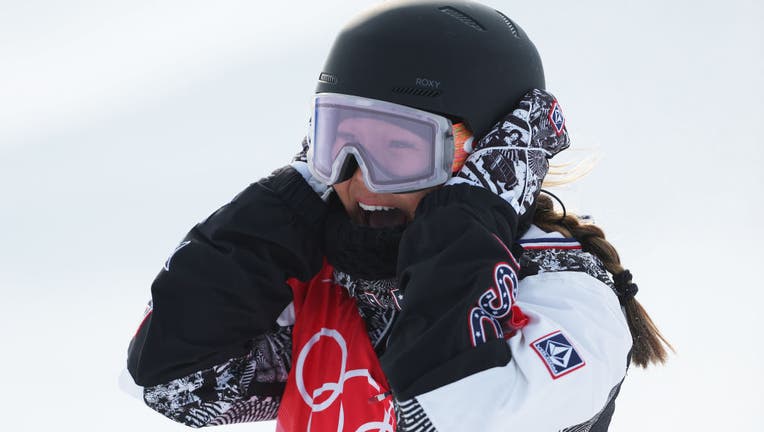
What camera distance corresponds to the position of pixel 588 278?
1843 millimetres

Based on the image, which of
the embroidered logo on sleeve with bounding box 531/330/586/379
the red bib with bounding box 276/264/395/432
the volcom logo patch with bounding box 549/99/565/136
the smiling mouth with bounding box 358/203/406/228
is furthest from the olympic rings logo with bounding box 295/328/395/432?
the volcom logo patch with bounding box 549/99/565/136

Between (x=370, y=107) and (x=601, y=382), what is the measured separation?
2.54 ft

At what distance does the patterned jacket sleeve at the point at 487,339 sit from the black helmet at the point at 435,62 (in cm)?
28

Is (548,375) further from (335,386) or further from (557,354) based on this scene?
(335,386)

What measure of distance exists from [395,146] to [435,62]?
23 cm

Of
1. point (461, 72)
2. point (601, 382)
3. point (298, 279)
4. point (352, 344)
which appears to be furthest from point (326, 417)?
point (461, 72)

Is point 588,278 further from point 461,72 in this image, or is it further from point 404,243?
point 461,72

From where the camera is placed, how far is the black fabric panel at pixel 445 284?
1618 mm

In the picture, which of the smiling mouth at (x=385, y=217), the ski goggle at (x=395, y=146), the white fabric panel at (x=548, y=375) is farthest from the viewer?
the smiling mouth at (x=385, y=217)

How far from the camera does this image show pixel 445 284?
66.6 inches

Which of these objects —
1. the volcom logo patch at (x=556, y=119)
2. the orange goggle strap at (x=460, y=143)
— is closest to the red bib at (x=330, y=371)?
the orange goggle strap at (x=460, y=143)

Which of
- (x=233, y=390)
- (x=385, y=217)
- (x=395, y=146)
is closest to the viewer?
(x=395, y=146)

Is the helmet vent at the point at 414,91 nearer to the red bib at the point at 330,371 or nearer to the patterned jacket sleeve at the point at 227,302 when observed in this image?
the patterned jacket sleeve at the point at 227,302

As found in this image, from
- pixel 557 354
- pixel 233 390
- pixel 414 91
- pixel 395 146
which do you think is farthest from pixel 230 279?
pixel 557 354
